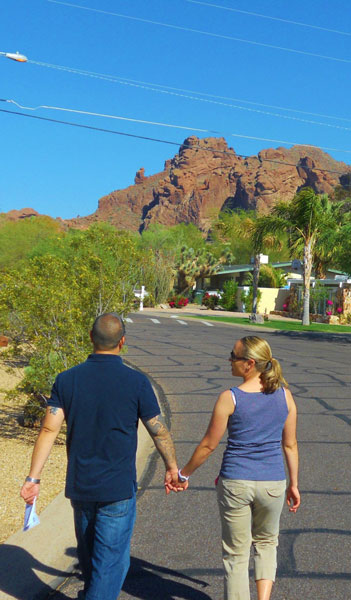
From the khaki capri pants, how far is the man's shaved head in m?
0.99

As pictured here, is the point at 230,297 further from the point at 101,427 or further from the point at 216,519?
the point at 101,427

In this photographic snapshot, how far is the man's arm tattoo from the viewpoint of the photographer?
3.59 metres

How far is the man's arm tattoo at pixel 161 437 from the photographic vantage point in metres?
3.59

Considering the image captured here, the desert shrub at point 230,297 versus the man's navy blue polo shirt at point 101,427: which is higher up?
the desert shrub at point 230,297

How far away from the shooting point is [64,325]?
8516 millimetres

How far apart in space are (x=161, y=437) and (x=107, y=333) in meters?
0.65

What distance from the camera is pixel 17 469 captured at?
706 centimetres

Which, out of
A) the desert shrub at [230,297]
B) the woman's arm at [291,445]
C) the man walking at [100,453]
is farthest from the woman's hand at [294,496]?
the desert shrub at [230,297]

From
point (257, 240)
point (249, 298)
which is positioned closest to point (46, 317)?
point (257, 240)

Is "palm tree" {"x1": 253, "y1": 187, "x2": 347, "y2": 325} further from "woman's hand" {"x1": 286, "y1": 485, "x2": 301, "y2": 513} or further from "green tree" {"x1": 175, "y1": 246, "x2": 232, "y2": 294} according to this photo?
"woman's hand" {"x1": 286, "y1": 485, "x2": 301, "y2": 513}

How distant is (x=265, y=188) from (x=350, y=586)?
180024 millimetres

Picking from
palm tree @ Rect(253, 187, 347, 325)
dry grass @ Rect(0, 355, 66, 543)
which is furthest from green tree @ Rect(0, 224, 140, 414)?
palm tree @ Rect(253, 187, 347, 325)

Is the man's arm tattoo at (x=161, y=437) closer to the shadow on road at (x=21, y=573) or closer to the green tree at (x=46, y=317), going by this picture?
the shadow on road at (x=21, y=573)

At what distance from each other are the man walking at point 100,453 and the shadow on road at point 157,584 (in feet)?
2.50
